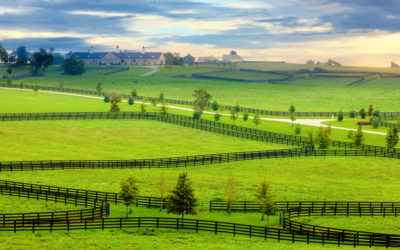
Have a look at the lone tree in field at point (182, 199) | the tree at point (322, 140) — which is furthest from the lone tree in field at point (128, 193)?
the tree at point (322, 140)

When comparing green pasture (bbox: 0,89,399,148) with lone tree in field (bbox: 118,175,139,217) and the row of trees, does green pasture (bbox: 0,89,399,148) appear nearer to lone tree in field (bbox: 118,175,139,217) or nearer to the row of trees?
the row of trees

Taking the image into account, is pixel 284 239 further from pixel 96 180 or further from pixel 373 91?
pixel 373 91

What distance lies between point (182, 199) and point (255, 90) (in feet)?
412

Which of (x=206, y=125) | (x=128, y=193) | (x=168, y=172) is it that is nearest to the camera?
(x=128, y=193)

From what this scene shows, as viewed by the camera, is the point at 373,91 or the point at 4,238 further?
the point at 373,91

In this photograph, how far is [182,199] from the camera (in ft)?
125

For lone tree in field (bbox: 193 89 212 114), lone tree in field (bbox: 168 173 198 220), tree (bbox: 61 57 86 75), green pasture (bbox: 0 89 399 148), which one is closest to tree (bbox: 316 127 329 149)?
green pasture (bbox: 0 89 399 148)

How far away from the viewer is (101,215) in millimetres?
36094

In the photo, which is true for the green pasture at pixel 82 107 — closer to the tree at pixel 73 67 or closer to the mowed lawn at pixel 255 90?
the mowed lawn at pixel 255 90

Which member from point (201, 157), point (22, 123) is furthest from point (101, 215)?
point (22, 123)

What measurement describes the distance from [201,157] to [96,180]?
1738 cm

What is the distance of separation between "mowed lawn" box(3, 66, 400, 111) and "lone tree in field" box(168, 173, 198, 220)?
3383 inches

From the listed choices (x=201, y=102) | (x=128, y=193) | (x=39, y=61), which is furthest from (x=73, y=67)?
(x=128, y=193)

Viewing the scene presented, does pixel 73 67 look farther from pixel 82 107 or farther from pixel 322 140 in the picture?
pixel 322 140
